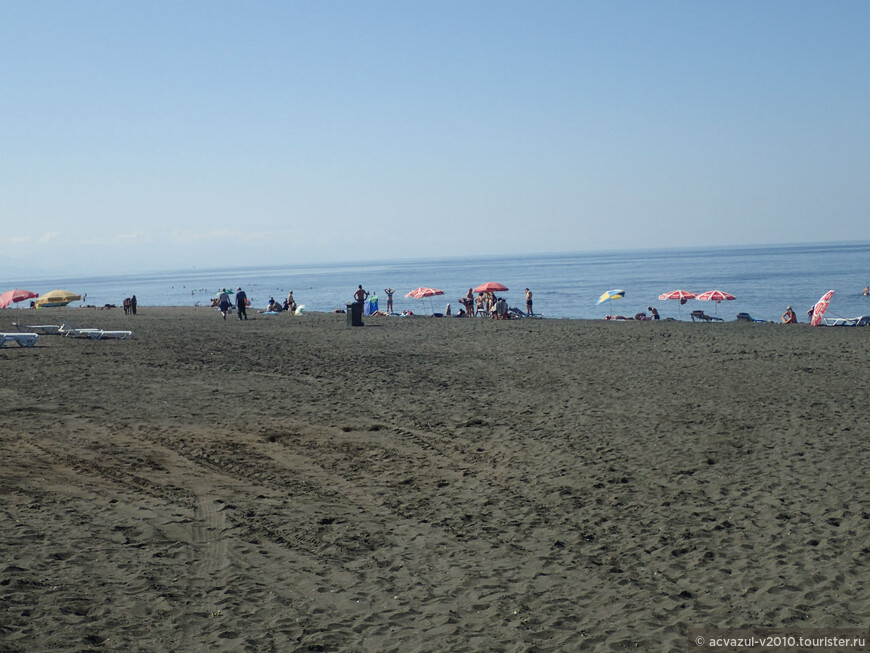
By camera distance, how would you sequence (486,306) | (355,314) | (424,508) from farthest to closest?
(486,306) → (355,314) → (424,508)

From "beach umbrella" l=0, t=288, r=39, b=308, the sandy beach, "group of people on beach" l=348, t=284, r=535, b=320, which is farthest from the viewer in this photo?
"beach umbrella" l=0, t=288, r=39, b=308

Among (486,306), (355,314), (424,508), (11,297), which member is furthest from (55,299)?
(424,508)

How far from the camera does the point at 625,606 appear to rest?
5801 millimetres

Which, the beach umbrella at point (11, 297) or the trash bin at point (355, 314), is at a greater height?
the beach umbrella at point (11, 297)

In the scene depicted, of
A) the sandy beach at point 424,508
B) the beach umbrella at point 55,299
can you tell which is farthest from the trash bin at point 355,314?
the beach umbrella at point 55,299

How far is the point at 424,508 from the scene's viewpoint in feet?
26.7

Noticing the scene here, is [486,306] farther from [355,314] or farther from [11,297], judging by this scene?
[11,297]

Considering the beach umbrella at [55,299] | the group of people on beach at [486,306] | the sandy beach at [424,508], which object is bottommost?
the sandy beach at [424,508]

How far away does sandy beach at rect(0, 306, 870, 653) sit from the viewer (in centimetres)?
555

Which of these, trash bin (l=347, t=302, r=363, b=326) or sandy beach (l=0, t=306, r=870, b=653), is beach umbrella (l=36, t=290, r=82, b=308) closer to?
trash bin (l=347, t=302, r=363, b=326)

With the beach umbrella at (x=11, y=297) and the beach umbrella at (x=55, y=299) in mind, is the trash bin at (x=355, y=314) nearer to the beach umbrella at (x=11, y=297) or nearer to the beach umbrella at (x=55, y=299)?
the beach umbrella at (x=11, y=297)

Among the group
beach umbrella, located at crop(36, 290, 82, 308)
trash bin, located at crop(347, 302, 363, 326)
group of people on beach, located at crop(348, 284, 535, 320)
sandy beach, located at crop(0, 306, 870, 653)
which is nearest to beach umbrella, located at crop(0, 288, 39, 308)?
beach umbrella, located at crop(36, 290, 82, 308)

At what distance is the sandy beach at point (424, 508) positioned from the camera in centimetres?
555

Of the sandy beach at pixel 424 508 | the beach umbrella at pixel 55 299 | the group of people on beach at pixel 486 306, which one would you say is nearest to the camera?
the sandy beach at pixel 424 508
